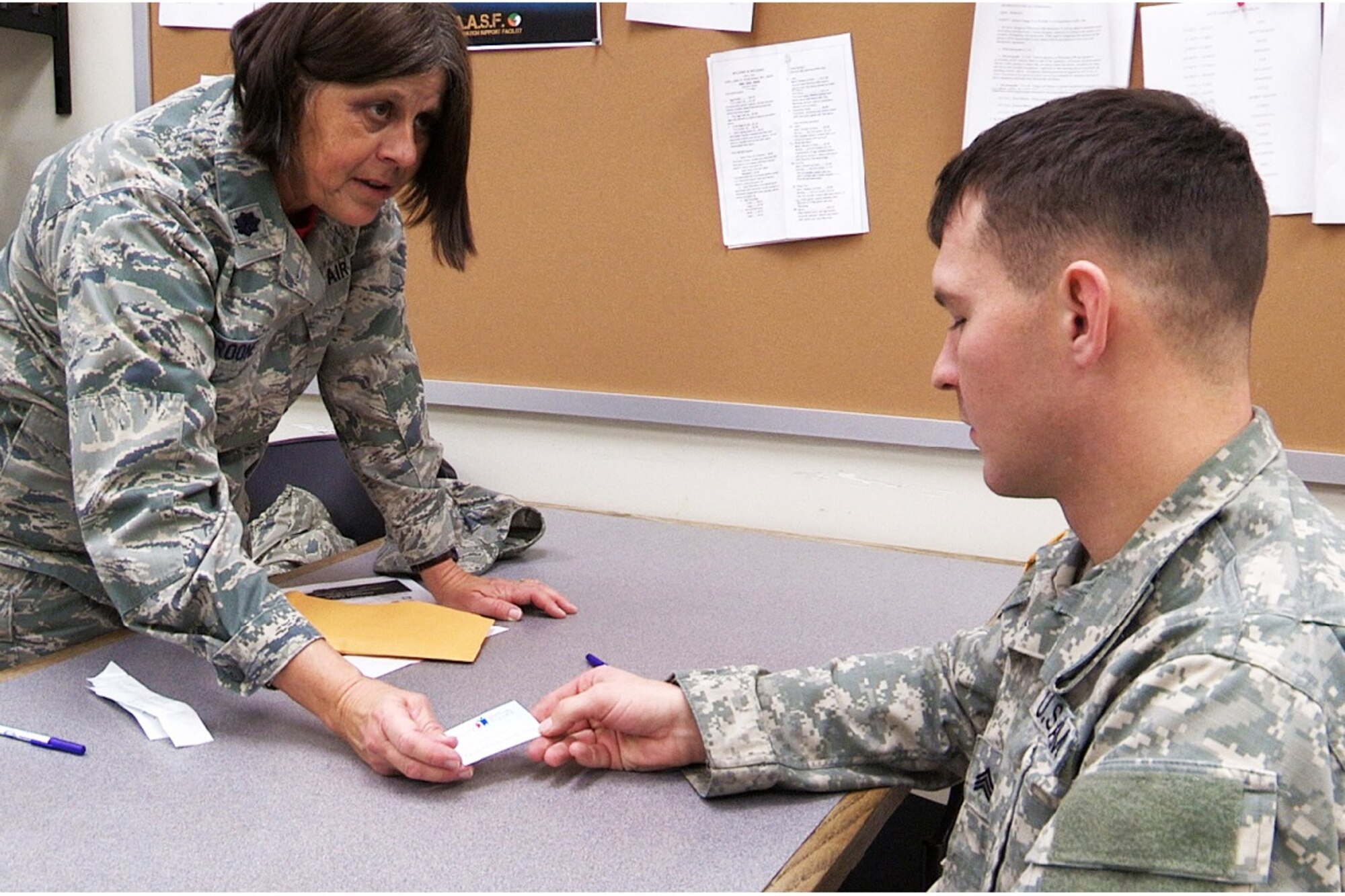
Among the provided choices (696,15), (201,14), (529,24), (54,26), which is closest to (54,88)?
(54,26)

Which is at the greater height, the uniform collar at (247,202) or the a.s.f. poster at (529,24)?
the a.s.f. poster at (529,24)

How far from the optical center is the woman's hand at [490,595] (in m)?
1.31

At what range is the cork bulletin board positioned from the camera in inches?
59.4

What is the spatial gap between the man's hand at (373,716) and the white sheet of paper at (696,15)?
1159 mm

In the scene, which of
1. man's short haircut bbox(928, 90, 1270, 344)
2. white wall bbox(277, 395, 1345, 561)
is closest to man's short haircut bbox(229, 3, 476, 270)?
man's short haircut bbox(928, 90, 1270, 344)

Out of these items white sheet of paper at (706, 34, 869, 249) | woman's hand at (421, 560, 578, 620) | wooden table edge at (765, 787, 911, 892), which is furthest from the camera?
white sheet of paper at (706, 34, 869, 249)

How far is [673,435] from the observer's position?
1.87 meters

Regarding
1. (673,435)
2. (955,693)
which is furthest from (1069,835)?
(673,435)

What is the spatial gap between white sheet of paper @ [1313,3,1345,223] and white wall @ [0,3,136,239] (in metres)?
2.03

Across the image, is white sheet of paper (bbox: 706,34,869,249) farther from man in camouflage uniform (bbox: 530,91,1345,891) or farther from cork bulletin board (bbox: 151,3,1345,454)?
man in camouflage uniform (bbox: 530,91,1345,891)

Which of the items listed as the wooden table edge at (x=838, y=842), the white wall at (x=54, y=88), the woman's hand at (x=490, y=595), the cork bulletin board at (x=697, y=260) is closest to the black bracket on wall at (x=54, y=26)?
the white wall at (x=54, y=88)

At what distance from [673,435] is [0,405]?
1.00m

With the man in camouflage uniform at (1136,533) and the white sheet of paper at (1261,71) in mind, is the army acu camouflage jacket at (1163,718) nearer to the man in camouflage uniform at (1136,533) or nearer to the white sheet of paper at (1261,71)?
the man in camouflage uniform at (1136,533)

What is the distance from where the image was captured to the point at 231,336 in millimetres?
1094
